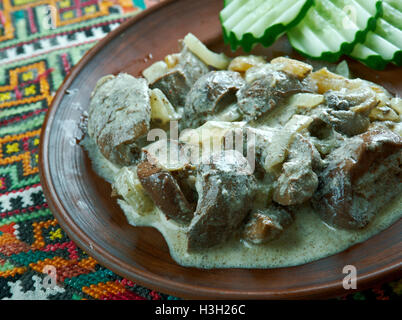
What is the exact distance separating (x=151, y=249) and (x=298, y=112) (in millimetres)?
1241

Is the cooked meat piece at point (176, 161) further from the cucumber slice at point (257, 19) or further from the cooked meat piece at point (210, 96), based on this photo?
the cucumber slice at point (257, 19)

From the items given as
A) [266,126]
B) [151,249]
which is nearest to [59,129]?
[151,249]

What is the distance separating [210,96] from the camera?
305cm

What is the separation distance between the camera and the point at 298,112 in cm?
293

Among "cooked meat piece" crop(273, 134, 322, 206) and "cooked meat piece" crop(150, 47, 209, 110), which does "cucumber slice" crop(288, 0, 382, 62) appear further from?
"cooked meat piece" crop(273, 134, 322, 206)

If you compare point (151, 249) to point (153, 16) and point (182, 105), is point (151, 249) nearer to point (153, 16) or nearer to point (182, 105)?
point (182, 105)

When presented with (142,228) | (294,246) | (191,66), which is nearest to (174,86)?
(191,66)

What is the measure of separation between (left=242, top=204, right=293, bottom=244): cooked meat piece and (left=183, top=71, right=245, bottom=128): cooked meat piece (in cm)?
79

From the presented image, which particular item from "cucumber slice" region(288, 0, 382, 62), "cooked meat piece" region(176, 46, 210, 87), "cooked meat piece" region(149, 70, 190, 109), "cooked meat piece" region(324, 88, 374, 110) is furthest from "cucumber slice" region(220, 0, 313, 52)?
"cooked meat piece" region(324, 88, 374, 110)

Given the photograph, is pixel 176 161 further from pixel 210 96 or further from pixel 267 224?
pixel 267 224

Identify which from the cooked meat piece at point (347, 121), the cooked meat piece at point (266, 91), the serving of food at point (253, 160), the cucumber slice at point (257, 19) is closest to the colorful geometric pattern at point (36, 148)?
the serving of food at point (253, 160)

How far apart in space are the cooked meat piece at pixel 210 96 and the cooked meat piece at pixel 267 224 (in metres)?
0.79

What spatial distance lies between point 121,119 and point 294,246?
1356mm

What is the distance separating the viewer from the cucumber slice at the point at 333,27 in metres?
3.24
